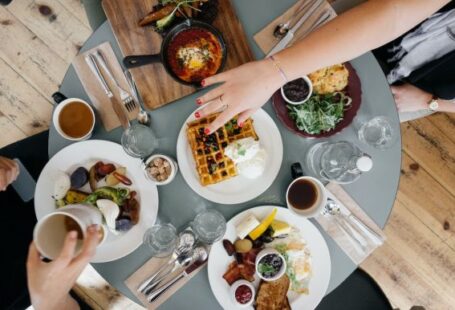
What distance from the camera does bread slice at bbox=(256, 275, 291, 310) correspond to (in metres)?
1.53

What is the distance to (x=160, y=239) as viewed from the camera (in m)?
1.52

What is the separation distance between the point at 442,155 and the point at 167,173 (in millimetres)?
2033

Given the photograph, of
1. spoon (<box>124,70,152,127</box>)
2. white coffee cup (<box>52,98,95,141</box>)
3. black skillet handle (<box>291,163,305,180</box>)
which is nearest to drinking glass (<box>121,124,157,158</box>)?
spoon (<box>124,70,152,127</box>)

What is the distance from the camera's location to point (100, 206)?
1497 mm

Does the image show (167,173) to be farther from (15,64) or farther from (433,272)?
(433,272)

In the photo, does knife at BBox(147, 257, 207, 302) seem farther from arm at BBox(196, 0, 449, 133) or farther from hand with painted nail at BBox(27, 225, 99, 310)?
arm at BBox(196, 0, 449, 133)

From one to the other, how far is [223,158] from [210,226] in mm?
280

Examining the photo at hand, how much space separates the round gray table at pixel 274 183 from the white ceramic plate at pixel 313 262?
0.15ft

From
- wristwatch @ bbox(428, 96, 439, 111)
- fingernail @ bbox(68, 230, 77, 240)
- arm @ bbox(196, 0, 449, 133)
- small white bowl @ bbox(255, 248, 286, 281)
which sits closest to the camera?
fingernail @ bbox(68, 230, 77, 240)

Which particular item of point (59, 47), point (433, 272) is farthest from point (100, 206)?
point (433, 272)

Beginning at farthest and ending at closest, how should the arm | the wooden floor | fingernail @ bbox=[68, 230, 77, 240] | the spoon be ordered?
the wooden floor < the spoon < the arm < fingernail @ bbox=[68, 230, 77, 240]

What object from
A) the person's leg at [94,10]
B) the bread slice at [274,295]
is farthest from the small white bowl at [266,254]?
the person's leg at [94,10]

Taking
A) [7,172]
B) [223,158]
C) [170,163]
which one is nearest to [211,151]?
[223,158]

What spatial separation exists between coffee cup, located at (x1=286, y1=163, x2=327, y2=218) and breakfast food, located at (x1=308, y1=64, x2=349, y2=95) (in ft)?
1.14
